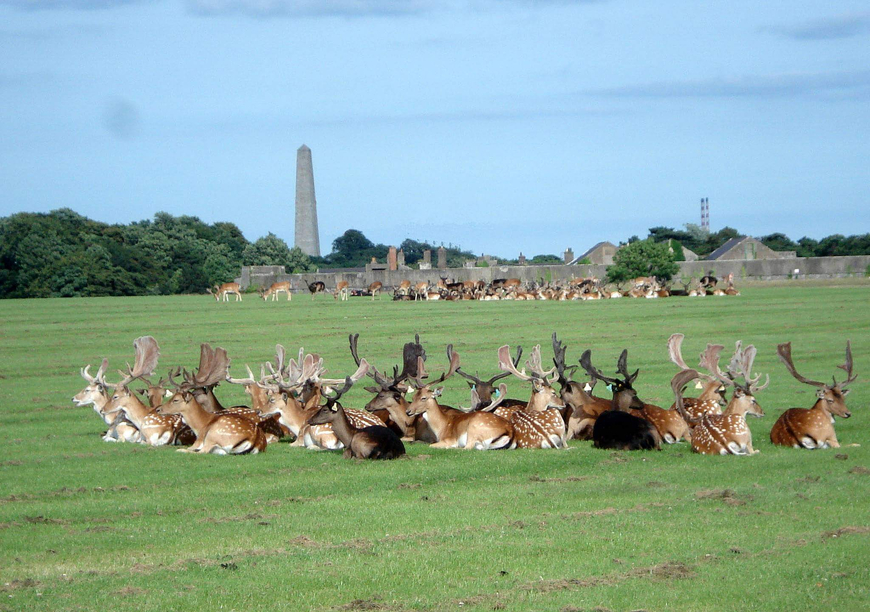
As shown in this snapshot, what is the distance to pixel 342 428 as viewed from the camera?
41.1 feet

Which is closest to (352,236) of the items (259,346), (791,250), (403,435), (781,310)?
(791,250)

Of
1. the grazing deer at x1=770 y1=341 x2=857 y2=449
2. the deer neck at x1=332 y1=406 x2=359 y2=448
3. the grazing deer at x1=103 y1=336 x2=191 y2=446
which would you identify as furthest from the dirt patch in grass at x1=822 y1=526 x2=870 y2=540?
the grazing deer at x1=103 y1=336 x2=191 y2=446

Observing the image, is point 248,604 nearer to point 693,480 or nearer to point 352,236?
point 693,480

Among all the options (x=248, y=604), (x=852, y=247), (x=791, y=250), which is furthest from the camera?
(x=791, y=250)

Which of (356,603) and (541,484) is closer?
(356,603)

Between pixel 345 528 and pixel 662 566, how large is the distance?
2.69 m

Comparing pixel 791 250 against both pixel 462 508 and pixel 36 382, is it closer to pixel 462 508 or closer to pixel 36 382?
pixel 36 382

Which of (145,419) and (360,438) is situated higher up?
(145,419)

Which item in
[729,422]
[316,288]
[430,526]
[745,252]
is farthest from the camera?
[745,252]

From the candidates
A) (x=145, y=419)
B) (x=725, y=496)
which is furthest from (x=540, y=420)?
(x=145, y=419)

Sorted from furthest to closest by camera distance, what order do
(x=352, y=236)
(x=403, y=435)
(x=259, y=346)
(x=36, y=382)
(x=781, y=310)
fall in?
(x=352, y=236) < (x=781, y=310) < (x=259, y=346) < (x=36, y=382) < (x=403, y=435)

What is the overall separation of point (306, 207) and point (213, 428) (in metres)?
103

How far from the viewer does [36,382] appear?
67.3 ft

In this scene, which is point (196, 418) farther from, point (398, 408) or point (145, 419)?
point (398, 408)
